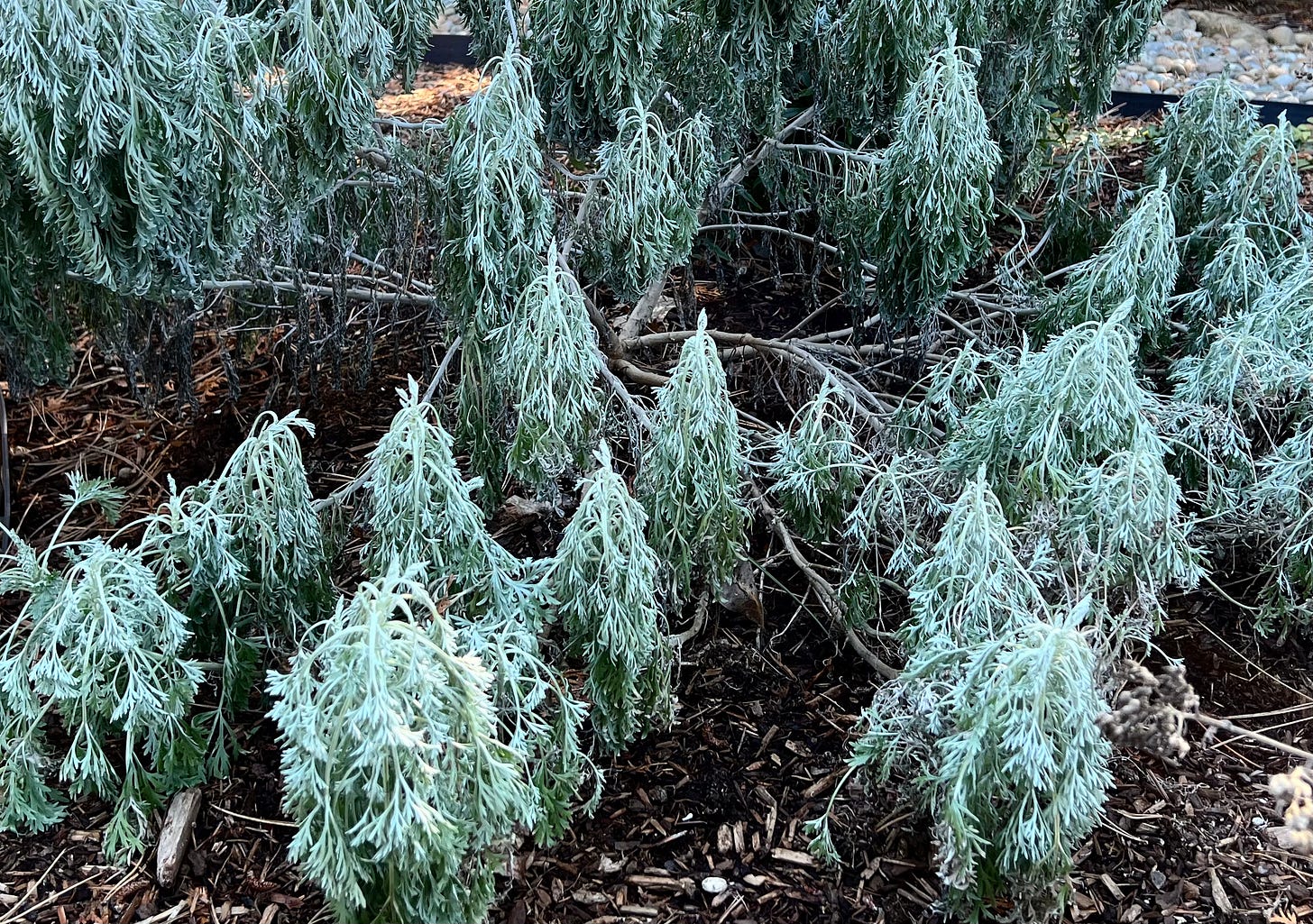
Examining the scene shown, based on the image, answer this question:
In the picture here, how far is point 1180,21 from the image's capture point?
24.7 ft

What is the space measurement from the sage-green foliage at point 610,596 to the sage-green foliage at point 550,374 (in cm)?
21

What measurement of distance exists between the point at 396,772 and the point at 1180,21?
7.72 metres

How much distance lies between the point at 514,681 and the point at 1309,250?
2.83m

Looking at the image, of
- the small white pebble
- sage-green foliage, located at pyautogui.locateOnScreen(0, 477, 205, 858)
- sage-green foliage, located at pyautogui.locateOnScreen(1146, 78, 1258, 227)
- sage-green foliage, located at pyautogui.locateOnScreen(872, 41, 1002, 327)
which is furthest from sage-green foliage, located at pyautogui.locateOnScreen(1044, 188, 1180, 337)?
sage-green foliage, located at pyautogui.locateOnScreen(0, 477, 205, 858)

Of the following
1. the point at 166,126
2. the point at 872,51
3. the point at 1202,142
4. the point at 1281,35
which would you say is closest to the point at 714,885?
the point at 166,126

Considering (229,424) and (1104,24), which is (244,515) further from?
(1104,24)

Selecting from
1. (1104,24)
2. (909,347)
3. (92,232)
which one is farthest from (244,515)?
(1104,24)

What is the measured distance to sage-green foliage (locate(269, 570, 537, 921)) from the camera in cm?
185

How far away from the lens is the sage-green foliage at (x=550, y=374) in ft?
8.34

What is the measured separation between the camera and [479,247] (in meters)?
2.71

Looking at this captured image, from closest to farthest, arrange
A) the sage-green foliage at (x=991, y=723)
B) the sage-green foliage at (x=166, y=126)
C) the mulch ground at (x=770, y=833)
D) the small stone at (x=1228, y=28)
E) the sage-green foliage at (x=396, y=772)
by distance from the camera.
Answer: the sage-green foliage at (x=396, y=772) < the sage-green foliage at (x=991, y=723) < the sage-green foliage at (x=166, y=126) < the mulch ground at (x=770, y=833) < the small stone at (x=1228, y=28)

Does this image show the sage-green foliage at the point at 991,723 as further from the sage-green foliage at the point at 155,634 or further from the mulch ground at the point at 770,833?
the sage-green foliage at the point at 155,634

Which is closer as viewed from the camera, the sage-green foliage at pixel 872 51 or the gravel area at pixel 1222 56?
the sage-green foliage at pixel 872 51

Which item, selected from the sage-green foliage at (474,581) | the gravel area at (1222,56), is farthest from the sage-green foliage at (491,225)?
the gravel area at (1222,56)
